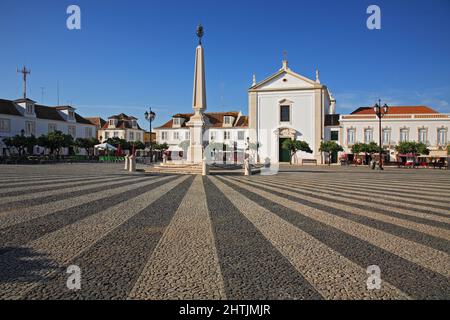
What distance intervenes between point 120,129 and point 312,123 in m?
41.3

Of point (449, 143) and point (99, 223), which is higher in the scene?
point (449, 143)

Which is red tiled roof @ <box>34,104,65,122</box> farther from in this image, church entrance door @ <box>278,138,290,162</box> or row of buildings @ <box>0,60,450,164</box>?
church entrance door @ <box>278,138,290,162</box>

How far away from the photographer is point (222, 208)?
7.48 m

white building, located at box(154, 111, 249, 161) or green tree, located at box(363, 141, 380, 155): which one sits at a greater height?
white building, located at box(154, 111, 249, 161)

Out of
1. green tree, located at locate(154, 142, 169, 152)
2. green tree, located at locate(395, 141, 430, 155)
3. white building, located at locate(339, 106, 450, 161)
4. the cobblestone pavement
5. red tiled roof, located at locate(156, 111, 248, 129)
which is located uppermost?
red tiled roof, located at locate(156, 111, 248, 129)

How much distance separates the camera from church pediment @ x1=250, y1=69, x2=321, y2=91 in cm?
4950

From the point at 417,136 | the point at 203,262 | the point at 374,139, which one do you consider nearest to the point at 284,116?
the point at 374,139

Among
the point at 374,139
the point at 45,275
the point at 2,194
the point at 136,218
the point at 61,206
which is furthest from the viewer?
the point at 374,139

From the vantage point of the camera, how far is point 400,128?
48125mm

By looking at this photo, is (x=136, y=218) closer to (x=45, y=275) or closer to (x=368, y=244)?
(x=45, y=275)

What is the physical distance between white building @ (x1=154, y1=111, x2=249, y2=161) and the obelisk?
23.8m

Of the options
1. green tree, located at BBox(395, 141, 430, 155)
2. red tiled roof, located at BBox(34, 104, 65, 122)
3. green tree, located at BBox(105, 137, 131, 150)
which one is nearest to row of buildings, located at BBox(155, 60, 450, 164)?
green tree, located at BBox(395, 141, 430, 155)

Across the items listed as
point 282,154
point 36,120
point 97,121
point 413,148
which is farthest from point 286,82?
point 97,121
